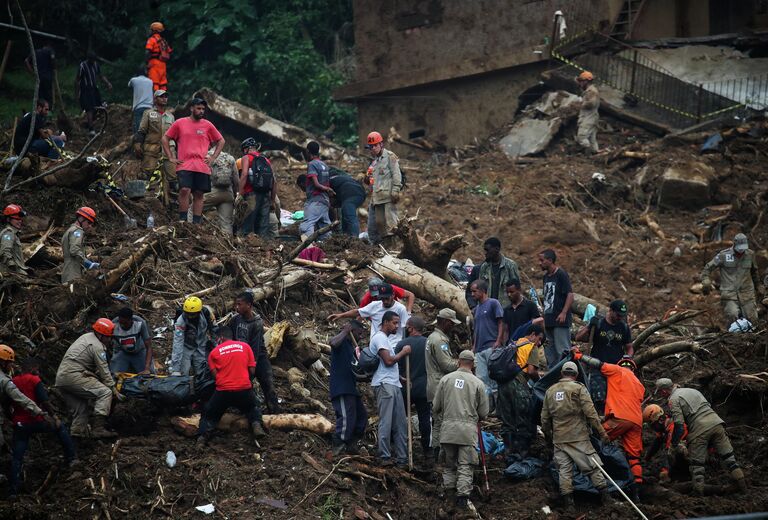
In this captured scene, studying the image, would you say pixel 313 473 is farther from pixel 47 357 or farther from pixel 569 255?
pixel 569 255

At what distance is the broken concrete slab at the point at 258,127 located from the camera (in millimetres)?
22719

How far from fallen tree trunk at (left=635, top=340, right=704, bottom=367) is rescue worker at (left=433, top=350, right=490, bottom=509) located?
372cm

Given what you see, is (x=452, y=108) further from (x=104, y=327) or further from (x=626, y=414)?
(x=104, y=327)

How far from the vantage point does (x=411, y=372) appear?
449 inches

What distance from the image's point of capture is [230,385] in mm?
10867

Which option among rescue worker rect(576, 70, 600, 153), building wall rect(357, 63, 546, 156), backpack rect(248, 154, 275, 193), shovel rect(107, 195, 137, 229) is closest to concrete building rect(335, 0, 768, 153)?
building wall rect(357, 63, 546, 156)

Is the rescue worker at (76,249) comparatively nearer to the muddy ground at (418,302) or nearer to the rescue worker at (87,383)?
the muddy ground at (418,302)

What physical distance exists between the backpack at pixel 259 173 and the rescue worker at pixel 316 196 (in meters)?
Result: 0.63

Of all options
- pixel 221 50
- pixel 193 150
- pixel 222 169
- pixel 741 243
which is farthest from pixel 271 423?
pixel 221 50

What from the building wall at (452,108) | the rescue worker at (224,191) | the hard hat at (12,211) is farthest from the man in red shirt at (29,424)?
the building wall at (452,108)

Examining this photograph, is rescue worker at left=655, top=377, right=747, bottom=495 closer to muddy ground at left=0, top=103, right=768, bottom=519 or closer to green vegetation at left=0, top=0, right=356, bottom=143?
A: muddy ground at left=0, top=103, right=768, bottom=519

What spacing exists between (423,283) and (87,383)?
566 cm

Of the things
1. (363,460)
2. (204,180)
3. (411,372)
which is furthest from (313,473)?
(204,180)

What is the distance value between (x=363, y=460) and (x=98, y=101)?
12741 mm
